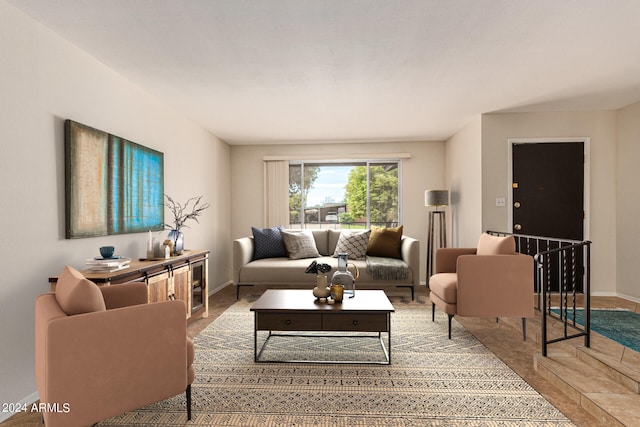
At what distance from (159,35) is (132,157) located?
128cm

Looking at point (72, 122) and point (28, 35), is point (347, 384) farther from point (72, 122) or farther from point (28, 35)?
point (28, 35)

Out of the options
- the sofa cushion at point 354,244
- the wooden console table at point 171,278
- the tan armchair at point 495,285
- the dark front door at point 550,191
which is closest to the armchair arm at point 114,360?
the wooden console table at point 171,278

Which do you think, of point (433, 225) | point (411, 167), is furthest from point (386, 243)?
point (411, 167)

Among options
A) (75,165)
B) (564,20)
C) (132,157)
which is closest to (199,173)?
(132,157)

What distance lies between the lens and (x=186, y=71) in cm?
321

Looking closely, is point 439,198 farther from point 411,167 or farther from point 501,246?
point 501,246

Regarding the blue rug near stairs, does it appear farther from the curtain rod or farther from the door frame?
the curtain rod

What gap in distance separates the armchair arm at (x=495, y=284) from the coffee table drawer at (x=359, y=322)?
90 cm

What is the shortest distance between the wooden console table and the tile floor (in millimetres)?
305

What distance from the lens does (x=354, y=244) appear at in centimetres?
545

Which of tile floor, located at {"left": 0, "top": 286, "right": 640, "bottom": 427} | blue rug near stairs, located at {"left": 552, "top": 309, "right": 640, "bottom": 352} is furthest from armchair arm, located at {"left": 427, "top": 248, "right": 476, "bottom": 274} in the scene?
blue rug near stairs, located at {"left": 552, "top": 309, "right": 640, "bottom": 352}

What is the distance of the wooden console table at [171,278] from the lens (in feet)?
8.36

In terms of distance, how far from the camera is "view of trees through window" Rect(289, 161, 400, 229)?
643cm

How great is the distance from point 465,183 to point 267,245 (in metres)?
2.99
